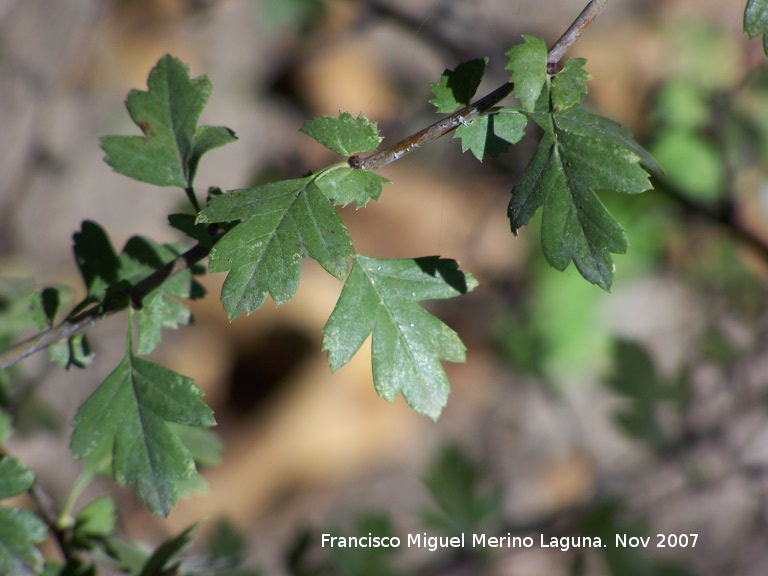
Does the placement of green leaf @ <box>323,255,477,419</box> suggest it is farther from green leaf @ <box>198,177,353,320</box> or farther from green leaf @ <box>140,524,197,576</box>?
green leaf @ <box>140,524,197,576</box>

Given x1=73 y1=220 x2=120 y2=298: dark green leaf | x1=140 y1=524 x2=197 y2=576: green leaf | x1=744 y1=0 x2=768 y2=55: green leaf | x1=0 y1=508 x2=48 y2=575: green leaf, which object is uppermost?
x1=744 y1=0 x2=768 y2=55: green leaf

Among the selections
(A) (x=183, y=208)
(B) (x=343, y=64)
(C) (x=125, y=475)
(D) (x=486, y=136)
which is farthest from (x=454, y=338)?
(B) (x=343, y=64)

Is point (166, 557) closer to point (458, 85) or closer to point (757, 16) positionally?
point (458, 85)

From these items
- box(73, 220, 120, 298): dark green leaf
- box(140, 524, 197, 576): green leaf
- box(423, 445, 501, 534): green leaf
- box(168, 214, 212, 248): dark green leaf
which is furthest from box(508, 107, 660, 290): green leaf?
box(423, 445, 501, 534): green leaf

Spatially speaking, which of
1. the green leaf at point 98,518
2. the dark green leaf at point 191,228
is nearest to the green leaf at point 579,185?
the dark green leaf at point 191,228

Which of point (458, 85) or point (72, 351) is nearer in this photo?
point (458, 85)

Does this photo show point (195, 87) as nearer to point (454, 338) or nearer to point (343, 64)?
point (454, 338)

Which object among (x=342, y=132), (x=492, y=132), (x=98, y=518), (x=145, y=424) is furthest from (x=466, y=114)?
(x=98, y=518)
